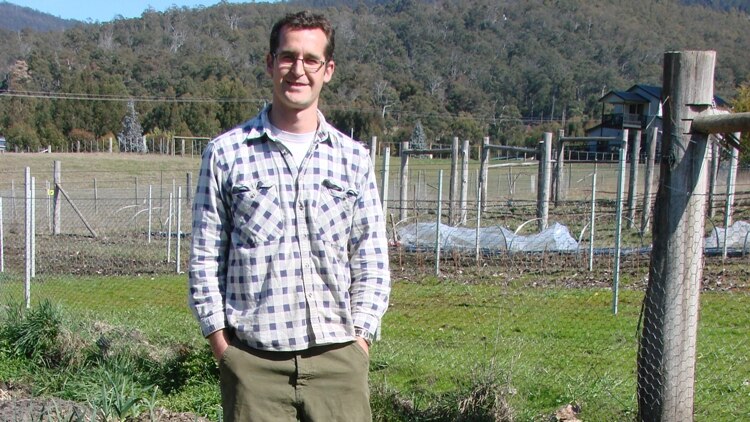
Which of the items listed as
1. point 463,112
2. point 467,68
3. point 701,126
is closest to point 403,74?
point 467,68

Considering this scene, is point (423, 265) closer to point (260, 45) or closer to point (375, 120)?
point (375, 120)

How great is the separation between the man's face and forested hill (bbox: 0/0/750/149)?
43019mm

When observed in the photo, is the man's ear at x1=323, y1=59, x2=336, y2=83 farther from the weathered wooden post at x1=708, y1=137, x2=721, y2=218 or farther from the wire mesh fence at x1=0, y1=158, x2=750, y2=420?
the weathered wooden post at x1=708, y1=137, x2=721, y2=218

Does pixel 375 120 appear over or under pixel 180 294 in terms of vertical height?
over

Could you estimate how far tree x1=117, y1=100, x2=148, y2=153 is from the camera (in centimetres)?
6744

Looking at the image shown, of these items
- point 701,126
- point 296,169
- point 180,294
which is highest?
point 701,126

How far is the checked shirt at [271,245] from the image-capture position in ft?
8.67

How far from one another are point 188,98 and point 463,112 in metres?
34.5

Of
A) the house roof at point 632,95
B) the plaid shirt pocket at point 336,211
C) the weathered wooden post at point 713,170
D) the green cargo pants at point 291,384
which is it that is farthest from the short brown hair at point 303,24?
the house roof at point 632,95

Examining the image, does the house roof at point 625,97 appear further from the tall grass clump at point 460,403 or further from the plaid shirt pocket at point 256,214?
the plaid shirt pocket at point 256,214

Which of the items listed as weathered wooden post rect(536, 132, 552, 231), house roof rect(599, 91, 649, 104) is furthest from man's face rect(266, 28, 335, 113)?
house roof rect(599, 91, 649, 104)

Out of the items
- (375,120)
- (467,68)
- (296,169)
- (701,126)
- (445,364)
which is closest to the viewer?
(296,169)

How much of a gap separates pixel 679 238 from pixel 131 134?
226ft

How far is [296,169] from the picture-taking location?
8.92 feet
